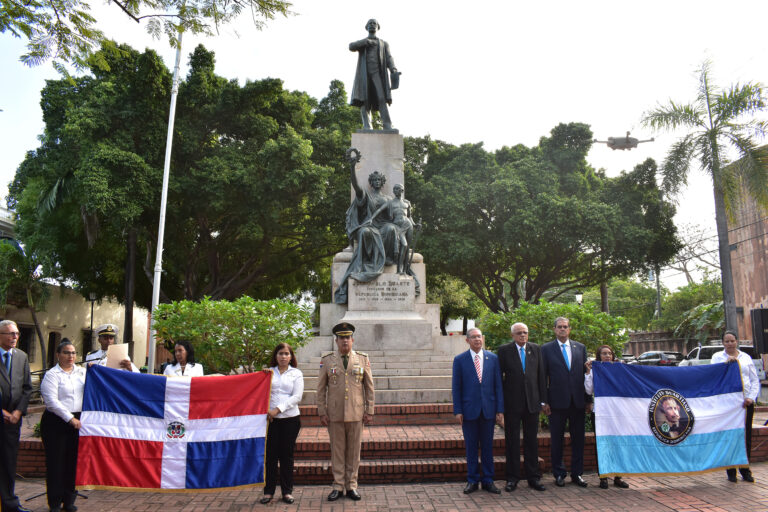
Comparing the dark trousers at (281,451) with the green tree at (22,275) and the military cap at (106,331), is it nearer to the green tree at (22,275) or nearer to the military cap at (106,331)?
the military cap at (106,331)

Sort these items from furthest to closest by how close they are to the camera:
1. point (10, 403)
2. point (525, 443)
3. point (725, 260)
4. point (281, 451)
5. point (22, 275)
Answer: point (22, 275) → point (725, 260) → point (525, 443) → point (281, 451) → point (10, 403)

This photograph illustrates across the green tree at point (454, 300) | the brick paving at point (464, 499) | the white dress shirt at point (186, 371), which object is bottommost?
the brick paving at point (464, 499)

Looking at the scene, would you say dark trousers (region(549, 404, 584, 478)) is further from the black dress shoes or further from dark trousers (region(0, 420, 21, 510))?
dark trousers (region(0, 420, 21, 510))

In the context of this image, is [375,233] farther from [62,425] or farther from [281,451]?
[62,425]

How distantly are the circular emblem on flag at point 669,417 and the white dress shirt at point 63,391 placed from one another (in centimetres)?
597

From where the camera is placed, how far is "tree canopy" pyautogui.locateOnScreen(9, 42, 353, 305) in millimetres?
19031

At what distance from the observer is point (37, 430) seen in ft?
24.0

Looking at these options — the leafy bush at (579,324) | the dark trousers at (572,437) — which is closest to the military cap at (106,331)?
the dark trousers at (572,437)

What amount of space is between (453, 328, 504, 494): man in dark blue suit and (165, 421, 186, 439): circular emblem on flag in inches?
110

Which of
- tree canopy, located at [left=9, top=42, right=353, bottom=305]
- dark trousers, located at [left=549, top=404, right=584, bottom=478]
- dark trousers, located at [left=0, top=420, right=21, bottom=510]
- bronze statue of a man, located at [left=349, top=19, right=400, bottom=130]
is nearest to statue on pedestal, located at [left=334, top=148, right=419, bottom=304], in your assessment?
bronze statue of a man, located at [left=349, top=19, right=400, bottom=130]

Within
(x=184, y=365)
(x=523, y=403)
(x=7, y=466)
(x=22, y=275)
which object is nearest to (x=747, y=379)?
(x=523, y=403)

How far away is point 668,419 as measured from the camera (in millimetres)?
6434

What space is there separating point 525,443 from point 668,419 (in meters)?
1.66

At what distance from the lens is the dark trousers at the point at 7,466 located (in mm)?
5246
